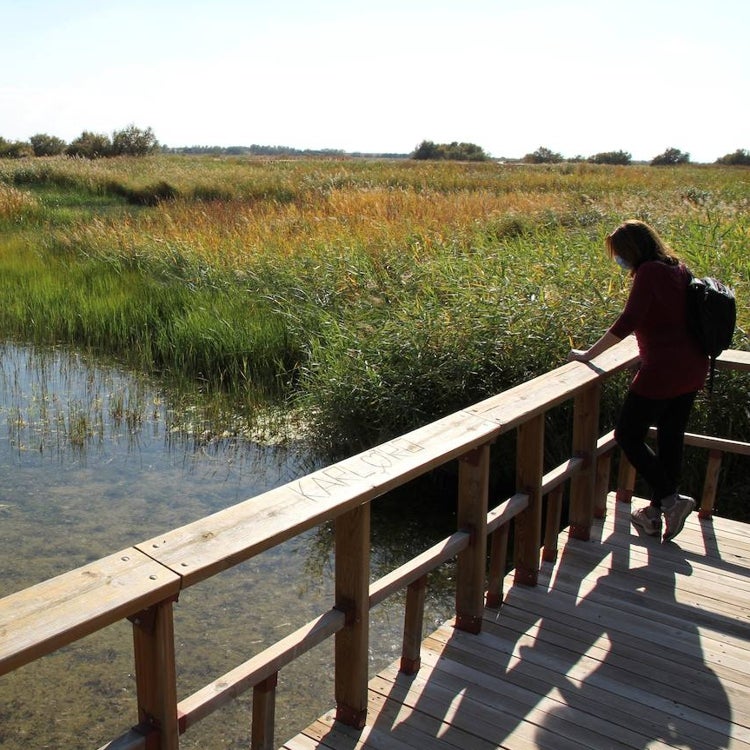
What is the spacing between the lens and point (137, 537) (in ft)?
19.9

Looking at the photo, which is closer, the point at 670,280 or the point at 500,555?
the point at 500,555

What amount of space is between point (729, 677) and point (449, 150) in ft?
218

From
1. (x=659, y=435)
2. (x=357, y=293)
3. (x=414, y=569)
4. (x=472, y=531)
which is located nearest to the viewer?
(x=414, y=569)

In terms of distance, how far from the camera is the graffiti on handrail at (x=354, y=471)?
7.82ft

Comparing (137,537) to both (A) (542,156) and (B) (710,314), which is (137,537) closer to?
(B) (710,314)

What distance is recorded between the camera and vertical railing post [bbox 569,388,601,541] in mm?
3977

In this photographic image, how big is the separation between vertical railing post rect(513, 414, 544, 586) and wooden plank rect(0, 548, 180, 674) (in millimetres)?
1943

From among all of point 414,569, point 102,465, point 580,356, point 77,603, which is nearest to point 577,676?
point 414,569

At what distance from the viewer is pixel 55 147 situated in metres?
53.1

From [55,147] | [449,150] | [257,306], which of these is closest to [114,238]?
[257,306]

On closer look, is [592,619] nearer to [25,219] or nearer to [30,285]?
[30,285]

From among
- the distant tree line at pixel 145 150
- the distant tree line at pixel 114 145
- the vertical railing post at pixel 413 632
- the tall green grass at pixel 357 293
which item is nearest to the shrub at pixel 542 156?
the distant tree line at pixel 145 150

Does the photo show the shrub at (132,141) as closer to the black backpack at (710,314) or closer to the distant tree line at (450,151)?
the distant tree line at (450,151)

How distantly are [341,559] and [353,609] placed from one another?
0.55ft
